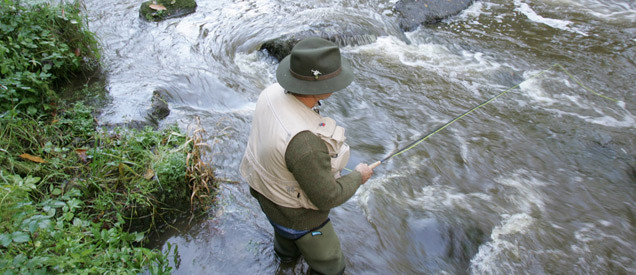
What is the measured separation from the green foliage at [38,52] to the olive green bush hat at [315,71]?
3258 mm

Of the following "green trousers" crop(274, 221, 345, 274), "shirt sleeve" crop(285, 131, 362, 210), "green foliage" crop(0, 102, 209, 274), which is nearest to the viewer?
"shirt sleeve" crop(285, 131, 362, 210)

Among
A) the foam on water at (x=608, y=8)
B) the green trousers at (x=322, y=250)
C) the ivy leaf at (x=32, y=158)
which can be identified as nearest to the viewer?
the green trousers at (x=322, y=250)

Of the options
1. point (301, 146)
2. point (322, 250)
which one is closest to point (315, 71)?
point (301, 146)

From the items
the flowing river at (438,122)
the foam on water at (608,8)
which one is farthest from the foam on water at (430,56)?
the foam on water at (608,8)

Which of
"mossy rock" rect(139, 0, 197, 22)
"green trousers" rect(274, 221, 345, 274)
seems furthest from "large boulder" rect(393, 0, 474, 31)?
"green trousers" rect(274, 221, 345, 274)

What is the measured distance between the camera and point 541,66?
764 centimetres

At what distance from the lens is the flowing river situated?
3.83 metres

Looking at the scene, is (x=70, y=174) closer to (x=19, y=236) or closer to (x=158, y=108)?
(x=19, y=236)

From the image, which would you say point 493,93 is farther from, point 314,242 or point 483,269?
point 314,242

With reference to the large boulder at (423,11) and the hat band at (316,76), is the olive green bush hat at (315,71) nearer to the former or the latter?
the hat band at (316,76)

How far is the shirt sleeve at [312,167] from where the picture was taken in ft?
7.03

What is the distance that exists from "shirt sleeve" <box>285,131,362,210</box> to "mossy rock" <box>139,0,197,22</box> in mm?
7576

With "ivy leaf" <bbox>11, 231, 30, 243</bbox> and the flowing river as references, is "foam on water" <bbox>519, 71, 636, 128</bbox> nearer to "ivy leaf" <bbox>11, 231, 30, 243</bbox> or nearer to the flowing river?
the flowing river

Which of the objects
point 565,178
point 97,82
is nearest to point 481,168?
point 565,178
